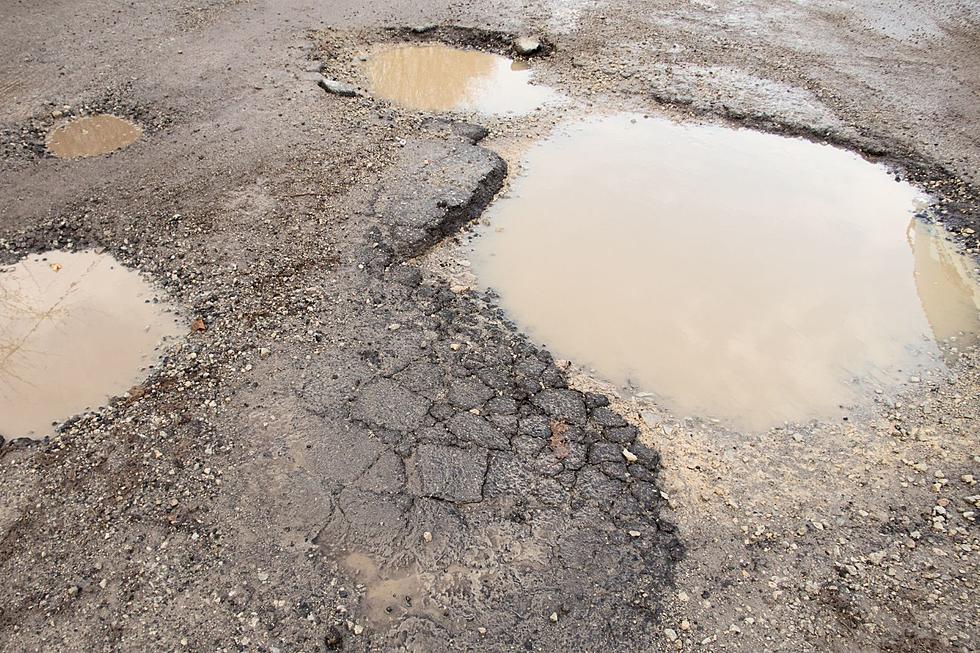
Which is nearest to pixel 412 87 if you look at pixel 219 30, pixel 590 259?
pixel 219 30

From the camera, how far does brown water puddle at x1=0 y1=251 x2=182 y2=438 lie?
391 cm

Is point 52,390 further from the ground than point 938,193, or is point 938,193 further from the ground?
point 938,193

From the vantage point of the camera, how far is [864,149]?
6477mm

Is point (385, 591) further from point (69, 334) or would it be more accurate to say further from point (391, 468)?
point (69, 334)

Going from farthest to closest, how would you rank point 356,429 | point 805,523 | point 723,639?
1. point 356,429
2. point 805,523
3. point 723,639

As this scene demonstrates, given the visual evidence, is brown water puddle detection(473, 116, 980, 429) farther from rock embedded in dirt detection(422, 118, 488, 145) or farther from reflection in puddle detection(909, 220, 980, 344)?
rock embedded in dirt detection(422, 118, 488, 145)

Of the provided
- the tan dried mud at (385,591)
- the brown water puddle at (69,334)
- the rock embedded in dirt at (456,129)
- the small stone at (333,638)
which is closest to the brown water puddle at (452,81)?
the rock embedded in dirt at (456,129)

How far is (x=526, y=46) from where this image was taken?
26.2ft

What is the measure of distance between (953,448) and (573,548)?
8.03 feet

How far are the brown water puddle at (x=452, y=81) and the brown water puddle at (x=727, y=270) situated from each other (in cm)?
97

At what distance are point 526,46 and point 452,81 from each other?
126 cm

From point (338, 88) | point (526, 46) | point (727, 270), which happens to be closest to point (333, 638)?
point (727, 270)

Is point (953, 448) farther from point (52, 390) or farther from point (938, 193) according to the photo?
point (52, 390)

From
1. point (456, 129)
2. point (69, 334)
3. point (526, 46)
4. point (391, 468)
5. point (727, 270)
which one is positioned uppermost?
point (526, 46)
